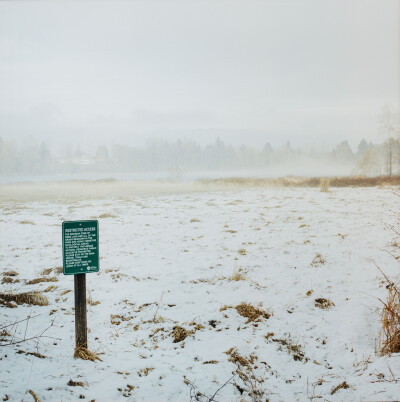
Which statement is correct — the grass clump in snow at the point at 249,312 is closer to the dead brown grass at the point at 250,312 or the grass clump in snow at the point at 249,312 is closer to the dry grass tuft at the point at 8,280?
the dead brown grass at the point at 250,312

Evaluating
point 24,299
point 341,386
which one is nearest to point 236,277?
point 341,386

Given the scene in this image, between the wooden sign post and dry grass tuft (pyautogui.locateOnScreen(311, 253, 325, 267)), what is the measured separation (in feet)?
16.2

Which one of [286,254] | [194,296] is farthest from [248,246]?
[194,296]

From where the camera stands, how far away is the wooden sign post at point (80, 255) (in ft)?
12.7

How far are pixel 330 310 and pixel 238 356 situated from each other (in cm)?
200

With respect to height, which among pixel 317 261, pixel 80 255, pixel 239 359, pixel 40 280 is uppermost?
pixel 80 255

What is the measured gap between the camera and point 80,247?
3.96 metres

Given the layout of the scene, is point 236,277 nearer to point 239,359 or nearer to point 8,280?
point 239,359

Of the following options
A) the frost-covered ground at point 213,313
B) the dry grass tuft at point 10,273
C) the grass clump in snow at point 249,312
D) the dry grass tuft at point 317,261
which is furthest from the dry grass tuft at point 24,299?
the dry grass tuft at point 317,261

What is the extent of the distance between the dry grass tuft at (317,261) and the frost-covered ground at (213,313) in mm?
42

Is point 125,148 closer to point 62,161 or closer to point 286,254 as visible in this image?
point 62,161

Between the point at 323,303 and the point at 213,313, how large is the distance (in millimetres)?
1905

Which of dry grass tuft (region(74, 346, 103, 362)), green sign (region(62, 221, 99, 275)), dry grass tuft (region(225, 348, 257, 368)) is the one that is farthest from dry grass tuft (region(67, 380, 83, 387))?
dry grass tuft (region(225, 348, 257, 368))

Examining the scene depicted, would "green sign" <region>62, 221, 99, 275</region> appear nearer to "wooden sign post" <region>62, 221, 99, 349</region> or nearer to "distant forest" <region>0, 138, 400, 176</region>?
"wooden sign post" <region>62, 221, 99, 349</region>
